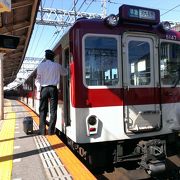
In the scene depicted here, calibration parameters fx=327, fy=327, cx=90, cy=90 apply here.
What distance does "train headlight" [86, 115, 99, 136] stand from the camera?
523 centimetres

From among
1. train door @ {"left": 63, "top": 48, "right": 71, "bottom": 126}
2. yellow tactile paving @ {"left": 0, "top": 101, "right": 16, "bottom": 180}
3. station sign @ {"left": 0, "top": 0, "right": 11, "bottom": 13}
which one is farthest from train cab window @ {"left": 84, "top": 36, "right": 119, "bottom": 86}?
yellow tactile paving @ {"left": 0, "top": 101, "right": 16, "bottom": 180}

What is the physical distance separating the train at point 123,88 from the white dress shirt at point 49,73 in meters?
0.57

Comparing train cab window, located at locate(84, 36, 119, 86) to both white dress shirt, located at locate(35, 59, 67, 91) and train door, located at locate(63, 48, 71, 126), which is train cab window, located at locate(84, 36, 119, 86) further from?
white dress shirt, located at locate(35, 59, 67, 91)

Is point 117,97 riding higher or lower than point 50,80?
lower

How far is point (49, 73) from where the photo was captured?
646 centimetres

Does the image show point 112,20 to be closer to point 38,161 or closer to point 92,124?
point 92,124

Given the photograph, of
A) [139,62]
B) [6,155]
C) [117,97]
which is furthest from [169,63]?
[6,155]

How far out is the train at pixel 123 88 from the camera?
5.27 metres

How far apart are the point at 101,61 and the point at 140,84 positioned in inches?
32.5

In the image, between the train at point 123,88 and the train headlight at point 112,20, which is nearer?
the train at point 123,88

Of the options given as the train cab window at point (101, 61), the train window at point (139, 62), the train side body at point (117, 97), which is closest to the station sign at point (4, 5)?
the train side body at point (117, 97)

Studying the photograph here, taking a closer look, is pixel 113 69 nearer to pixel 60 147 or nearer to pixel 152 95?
pixel 152 95

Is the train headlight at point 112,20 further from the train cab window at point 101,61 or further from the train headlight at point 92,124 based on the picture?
the train headlight at point 92,124

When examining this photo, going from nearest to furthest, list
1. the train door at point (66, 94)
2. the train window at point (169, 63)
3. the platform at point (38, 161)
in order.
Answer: the platform at point (38, 161) < the train window at point (169, 63) < the train door at point (66, 94)
